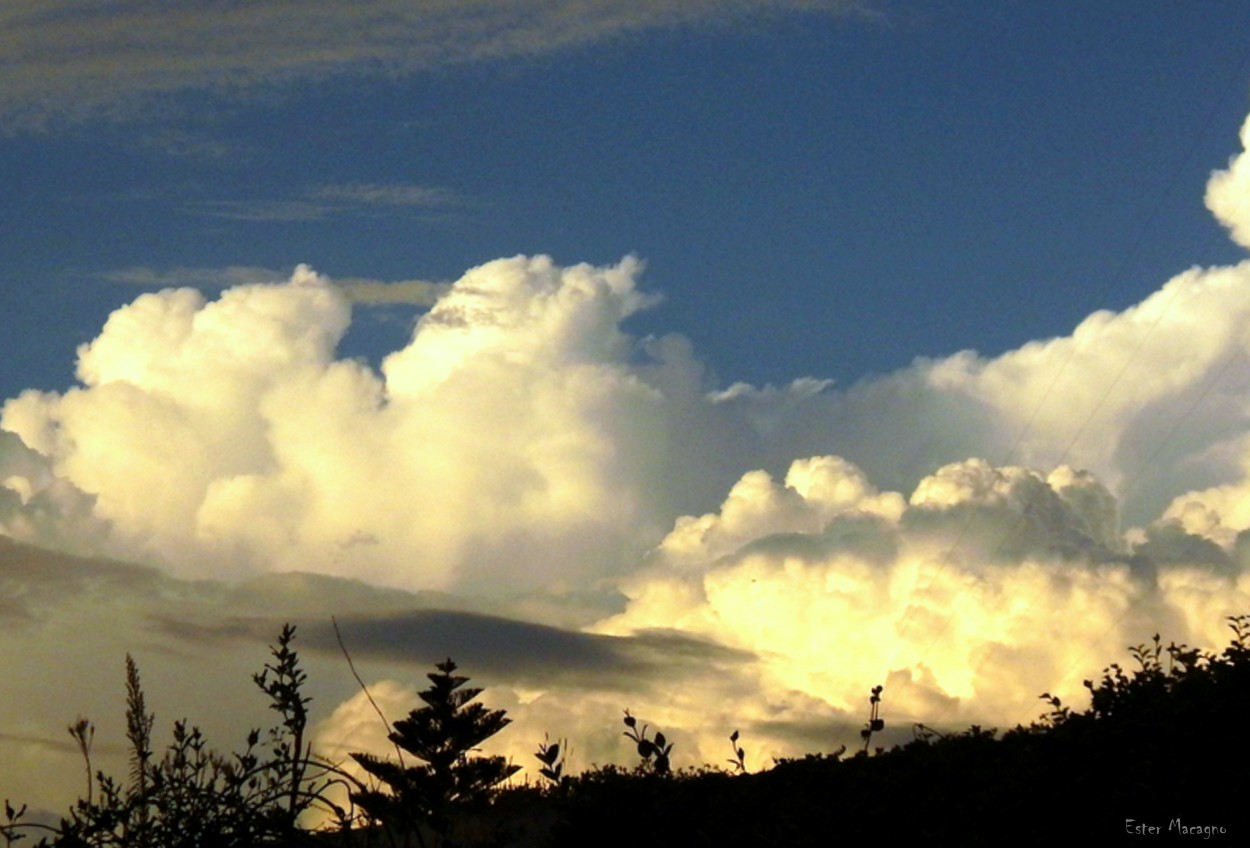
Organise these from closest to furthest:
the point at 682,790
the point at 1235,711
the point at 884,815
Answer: the point at 1235,711 < the point at 884,815 < the point at 682,790

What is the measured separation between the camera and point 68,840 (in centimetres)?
686

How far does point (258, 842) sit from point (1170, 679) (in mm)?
6357

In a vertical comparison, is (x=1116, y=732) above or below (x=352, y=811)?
above

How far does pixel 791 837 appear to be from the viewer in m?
8.84

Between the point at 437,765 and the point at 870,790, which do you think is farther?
the point at 437,765

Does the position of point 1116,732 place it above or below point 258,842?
above

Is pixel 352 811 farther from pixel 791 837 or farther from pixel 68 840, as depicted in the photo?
pixel 791 837

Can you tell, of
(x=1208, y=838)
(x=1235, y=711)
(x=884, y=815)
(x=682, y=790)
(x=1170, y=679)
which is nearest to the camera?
(x=1208, y=838)

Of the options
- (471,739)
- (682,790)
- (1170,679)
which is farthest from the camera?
(471,739)

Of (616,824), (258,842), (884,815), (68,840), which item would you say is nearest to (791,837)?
(884,815)

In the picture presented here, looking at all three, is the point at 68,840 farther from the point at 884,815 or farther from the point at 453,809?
the point at 884,815

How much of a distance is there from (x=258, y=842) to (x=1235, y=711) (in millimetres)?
5647

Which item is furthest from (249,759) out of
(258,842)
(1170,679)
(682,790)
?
(1170,679)

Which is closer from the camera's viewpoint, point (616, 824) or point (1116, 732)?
point (1116, 732)
